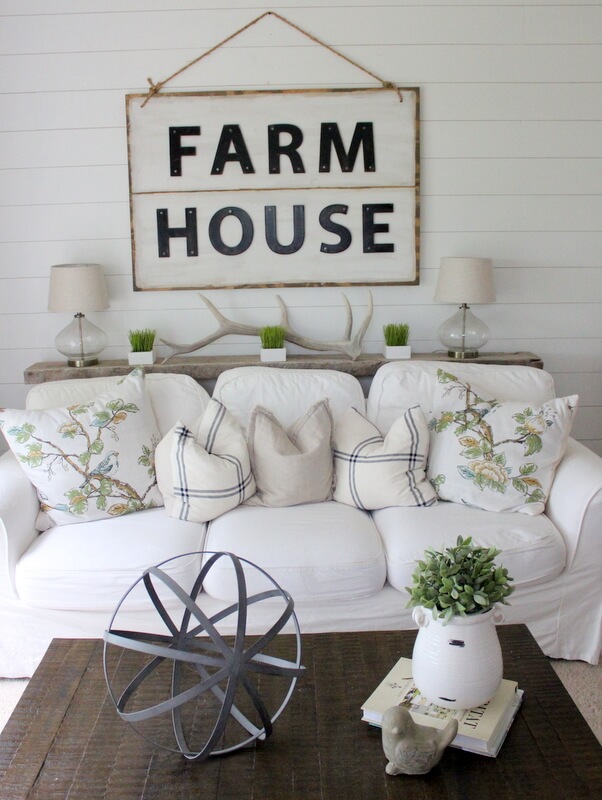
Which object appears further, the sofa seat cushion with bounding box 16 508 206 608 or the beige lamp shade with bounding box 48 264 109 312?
the beige lamp shade with bounding box 48 264 109 312

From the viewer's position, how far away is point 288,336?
3.40 m

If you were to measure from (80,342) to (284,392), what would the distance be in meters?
0.87

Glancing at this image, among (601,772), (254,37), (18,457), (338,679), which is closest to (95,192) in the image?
(254,37)

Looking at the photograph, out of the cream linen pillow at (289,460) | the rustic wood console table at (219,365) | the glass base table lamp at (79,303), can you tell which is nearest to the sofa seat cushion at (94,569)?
the cream linen pillow at (289,460)

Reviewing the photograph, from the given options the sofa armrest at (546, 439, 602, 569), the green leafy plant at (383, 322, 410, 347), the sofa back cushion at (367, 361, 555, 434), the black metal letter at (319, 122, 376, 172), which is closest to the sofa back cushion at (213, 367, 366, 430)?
the sofa back cushion at (367, 361, 555, 434)

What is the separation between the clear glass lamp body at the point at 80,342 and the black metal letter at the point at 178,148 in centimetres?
71

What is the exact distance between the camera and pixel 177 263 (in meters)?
3.43

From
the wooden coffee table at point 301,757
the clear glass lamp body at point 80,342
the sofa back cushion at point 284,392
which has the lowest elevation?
the wooden coffee table at point 301,757

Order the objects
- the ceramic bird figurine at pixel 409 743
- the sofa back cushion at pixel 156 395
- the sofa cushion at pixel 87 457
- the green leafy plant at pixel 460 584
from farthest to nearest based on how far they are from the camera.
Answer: the sofa back cushion at pixel 156 395 → the sofa cushion at pixel 87 457 → the green leafy plant at pixel 460 584 → the ceramic bird figurine at pixel 409 743

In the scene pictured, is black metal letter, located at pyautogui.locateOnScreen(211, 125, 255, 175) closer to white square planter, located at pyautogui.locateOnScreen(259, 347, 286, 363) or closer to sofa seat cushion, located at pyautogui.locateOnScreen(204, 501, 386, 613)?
white square planter, located at pyautogui.locateOnScreen(259, 347, 286, 363)

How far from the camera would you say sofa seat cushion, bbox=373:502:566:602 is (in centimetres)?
250

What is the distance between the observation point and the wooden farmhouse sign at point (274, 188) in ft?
11.0

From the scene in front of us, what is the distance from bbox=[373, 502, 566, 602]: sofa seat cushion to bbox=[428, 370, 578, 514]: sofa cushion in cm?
9

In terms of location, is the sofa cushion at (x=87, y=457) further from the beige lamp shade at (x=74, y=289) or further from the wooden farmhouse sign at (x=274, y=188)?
the wooden farmhouse sign at (x=274, y=188)
